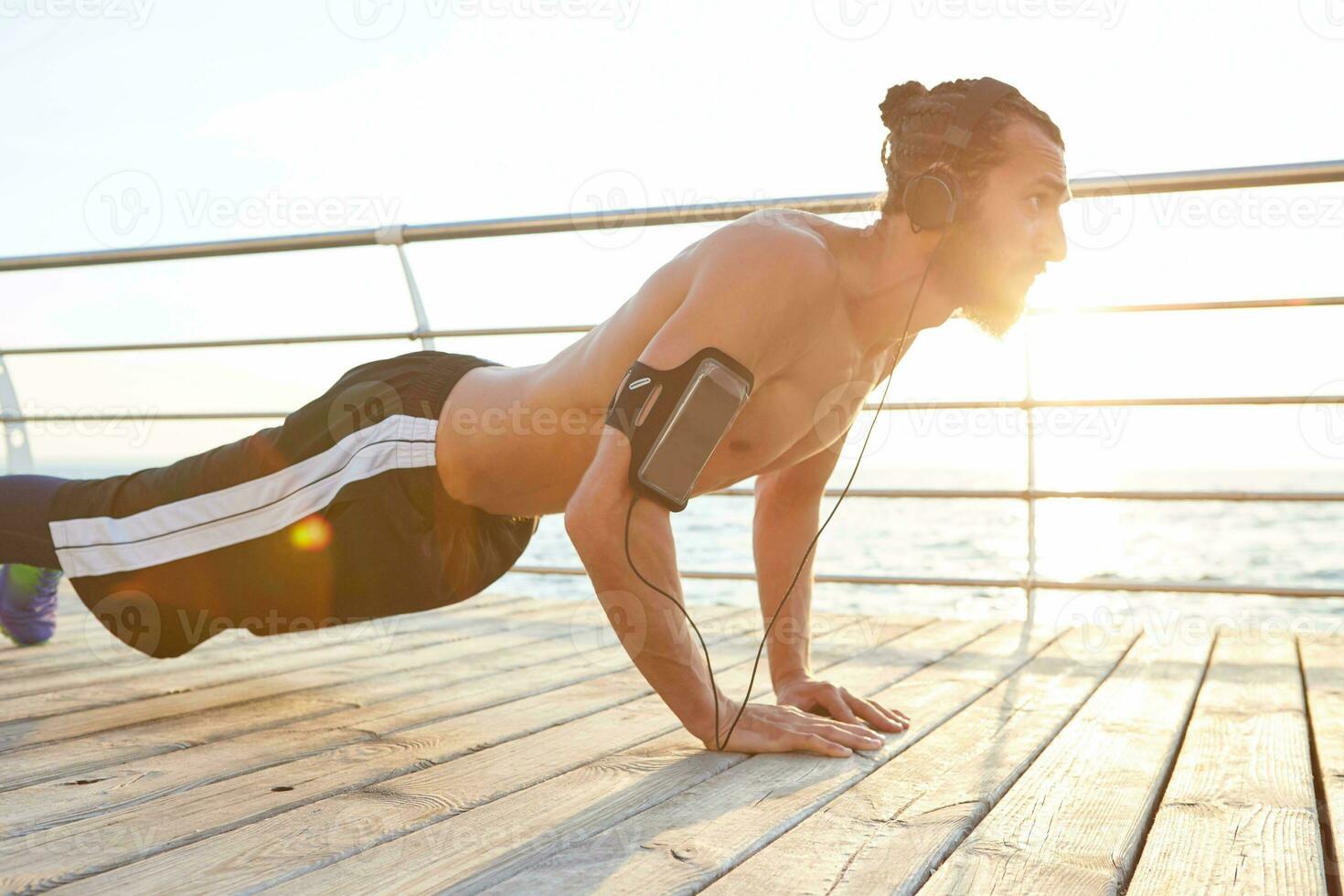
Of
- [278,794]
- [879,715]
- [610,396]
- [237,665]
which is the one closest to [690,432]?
[610,396]

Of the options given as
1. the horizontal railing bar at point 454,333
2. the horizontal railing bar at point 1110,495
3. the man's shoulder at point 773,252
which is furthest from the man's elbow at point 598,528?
the horizontal railing bar at point 454,333

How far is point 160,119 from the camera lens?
7992 mm

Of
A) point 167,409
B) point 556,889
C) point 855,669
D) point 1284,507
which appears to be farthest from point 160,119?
point 1284,507

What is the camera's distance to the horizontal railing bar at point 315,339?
9.40 feet

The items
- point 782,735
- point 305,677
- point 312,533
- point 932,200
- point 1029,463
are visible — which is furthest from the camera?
point 1029,463

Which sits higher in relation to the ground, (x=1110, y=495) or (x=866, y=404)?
(x=866, y=404)

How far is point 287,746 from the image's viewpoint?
1521 millimetres

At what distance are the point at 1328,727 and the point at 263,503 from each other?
173 centimetres

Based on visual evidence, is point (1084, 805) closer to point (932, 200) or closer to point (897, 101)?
point (932, 200)

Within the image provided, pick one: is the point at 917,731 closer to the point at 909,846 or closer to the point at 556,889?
the point at 909,846

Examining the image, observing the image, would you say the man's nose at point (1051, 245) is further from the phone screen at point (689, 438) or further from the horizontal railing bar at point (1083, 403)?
the horizontal railing bar at point (1083, 403)

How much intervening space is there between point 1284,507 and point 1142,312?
35.9 metres

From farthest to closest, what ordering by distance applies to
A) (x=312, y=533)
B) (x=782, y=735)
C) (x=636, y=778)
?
(x=312, y=533), (x=782, y=735), (x=636, y=778)

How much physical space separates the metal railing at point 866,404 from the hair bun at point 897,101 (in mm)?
301
